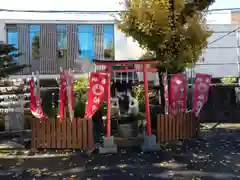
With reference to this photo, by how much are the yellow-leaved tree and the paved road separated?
326cm

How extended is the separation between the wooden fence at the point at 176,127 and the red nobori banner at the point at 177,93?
343 millimetres

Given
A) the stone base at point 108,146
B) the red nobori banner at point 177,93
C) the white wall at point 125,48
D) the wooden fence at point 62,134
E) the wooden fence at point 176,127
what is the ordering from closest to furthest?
the stone base at point 108,146
the wooden fence at point 62,134
the wooden fence at point 176,127
the red nobori banner at point 177,93
the white wall at point 125,48

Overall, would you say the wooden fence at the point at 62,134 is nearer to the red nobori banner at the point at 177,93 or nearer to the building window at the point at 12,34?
the red nobori banner at the point at 177,93

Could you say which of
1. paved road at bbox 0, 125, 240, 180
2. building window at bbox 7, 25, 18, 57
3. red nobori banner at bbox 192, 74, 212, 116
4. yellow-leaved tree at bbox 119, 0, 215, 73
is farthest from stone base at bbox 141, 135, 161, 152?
building window at bbox 7, 25, 18, 57

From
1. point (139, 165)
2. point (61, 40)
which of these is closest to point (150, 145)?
point (139, 165)

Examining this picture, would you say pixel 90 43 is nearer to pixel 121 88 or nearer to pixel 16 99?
pixel 121 88

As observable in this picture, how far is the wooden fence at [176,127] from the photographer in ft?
30.9

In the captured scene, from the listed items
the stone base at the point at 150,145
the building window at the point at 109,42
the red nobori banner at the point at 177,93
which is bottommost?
the stone base at the point at 150,145

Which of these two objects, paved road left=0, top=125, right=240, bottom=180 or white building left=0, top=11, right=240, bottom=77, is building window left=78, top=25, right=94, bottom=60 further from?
paved road left=0, top=125, right=240, bottom=180

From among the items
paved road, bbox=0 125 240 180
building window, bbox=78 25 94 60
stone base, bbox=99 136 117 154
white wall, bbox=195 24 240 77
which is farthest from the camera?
white wall, bbox=195 24 240 77

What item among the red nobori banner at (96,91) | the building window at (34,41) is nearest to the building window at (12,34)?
the building window at (34,41)

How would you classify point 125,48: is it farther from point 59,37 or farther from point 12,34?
point 12,34

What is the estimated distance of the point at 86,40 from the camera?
19.3 meters

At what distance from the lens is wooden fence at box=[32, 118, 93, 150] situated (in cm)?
868
